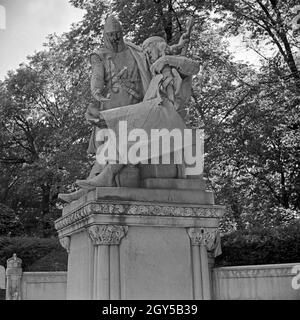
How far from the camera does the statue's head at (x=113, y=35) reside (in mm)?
6844

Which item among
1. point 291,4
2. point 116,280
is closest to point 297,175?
point 291,4

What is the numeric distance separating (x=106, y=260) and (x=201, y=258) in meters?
1.20

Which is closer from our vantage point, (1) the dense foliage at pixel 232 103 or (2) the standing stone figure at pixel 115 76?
(2) the standing stone figure at pixel 115 76

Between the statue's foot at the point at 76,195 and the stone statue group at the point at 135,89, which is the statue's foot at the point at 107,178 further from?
the statue's foot at the point at 76,195

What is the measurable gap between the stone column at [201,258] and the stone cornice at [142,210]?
0.68 ft

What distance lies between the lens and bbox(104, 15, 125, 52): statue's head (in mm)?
6844

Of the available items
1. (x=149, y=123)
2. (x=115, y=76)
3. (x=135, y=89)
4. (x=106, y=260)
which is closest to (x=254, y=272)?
(x=106, y=260)

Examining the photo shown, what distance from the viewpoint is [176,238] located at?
5.72m

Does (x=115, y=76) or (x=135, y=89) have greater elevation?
(x=115, y=76)

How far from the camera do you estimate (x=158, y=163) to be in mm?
6039

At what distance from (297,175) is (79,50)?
33.0 feet

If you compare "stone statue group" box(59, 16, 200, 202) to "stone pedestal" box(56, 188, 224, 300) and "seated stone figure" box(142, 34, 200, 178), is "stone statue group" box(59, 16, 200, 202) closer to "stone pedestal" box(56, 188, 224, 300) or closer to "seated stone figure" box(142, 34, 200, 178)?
"seated stone figure" box(142, 34, 200, 178)

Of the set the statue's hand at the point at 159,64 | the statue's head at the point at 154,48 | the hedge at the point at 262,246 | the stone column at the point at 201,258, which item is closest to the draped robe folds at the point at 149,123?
the statue's hand at the point at 159,64

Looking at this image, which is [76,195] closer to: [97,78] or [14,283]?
[97,78]
